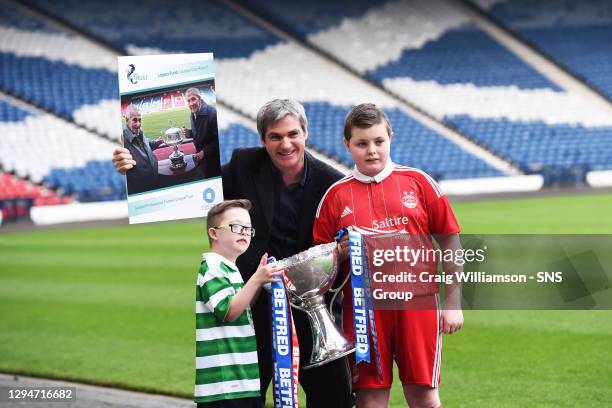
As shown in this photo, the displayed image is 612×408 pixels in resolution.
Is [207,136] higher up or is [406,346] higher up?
[207,136]

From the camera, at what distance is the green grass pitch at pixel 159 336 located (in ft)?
21.3

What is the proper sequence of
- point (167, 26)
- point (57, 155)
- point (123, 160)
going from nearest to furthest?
point (123, 160) → point (57, 155) → point (167, 26)

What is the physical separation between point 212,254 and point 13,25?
1137 inches

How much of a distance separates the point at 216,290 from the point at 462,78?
30.6 m

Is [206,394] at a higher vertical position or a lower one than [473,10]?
lower

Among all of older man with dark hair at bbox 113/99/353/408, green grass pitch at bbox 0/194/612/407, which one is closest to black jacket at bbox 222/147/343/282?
older man with dark hair at bbox 113/99/353/408

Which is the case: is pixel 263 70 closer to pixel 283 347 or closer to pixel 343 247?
pixel 343 247

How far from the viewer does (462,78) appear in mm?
33406

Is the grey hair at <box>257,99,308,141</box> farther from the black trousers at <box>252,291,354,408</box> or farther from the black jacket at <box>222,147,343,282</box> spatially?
the black trousers at <box>252,291,354,408</box>

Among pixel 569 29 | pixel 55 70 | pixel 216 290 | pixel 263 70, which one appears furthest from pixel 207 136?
pixel 569 29

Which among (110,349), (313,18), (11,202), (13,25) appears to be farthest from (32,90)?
(110,349)

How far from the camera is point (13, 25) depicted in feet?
100

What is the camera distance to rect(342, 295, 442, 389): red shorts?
3936 mm

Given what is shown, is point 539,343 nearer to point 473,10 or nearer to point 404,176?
point 404,176
